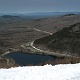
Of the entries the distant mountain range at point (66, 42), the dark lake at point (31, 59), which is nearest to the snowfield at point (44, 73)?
the dark lake at point (31, 59)

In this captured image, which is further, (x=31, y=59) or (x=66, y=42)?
(x=66, y=42)

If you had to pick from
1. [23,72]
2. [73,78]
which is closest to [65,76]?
[73,78]

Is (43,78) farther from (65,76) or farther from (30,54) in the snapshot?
(30,54)

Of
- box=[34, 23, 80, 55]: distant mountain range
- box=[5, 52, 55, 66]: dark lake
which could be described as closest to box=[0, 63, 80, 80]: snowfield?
box=[5, 52, 55, 66]: dark lake

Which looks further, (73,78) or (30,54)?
(30,54)

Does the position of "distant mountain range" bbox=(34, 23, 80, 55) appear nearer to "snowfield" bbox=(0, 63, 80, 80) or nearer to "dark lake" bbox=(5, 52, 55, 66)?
"dark lake" bbox=(5, 52, 55, 66)

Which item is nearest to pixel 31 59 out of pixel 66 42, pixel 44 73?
pixel 66 42

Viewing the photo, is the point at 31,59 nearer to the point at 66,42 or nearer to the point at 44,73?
the point at 66,42

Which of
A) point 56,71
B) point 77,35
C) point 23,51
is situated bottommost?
point 23,51
